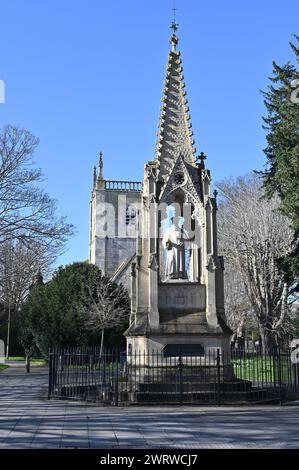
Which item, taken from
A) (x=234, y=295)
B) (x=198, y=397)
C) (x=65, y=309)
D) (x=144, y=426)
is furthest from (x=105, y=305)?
(x=144, y=426)

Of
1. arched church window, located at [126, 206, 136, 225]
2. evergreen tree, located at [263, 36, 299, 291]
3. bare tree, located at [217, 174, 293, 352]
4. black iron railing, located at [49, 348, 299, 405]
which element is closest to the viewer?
black iron railing, located at [49, 348, 299, 405]

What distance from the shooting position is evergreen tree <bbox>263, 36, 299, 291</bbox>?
22031mm

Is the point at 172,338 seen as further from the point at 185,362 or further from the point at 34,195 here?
the point at 34,195

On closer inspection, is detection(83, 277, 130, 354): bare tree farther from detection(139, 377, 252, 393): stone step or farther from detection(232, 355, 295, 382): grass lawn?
detection(139, 377, 252, 393): stone step

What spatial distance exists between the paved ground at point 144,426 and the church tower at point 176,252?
7.75ft

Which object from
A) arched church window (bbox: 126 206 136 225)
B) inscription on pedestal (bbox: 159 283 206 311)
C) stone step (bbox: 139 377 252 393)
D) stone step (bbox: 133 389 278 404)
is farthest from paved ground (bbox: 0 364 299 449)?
arched church window (bbox: 126 206 136 225)

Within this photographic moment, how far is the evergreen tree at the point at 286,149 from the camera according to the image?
22031 millimetres

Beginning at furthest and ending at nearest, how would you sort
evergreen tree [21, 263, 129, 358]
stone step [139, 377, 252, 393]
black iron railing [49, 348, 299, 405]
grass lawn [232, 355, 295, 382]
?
evergreen tree [21, 263, 129, 358] < grass lawn [232, 355, 295, 382] < stone step [139, 377, 252, 393] < black iron railing [49, 348, 299, 405]

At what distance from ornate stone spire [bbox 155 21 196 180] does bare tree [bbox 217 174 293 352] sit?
15079 millimetres

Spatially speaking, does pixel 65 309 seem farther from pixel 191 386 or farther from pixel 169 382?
pixel 191 386

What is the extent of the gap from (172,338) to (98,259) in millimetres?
40545

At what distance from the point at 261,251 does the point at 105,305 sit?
37.5ft
